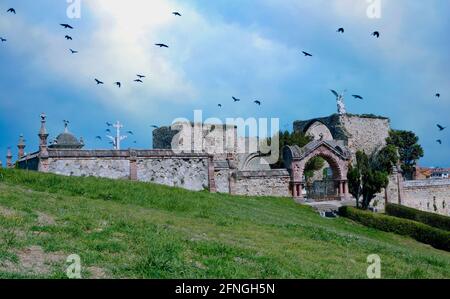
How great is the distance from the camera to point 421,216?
31188 millimetres

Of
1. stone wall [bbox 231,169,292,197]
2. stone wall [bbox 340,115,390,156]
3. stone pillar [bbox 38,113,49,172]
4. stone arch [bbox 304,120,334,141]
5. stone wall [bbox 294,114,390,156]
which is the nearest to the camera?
stone pillar [bbox 38,113,49,172]

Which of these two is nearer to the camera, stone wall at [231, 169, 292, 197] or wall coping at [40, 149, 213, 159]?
wall coping at [40, 149, 213, 159]

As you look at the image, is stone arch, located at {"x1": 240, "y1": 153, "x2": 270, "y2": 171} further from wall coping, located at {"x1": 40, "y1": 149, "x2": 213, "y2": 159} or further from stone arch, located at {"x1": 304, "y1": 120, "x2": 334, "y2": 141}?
wall coping, located at {"x1": 40, "y1": 149, "x2": 213, "y2": 159}

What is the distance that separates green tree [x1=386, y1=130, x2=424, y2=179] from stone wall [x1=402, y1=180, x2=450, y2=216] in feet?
51.7

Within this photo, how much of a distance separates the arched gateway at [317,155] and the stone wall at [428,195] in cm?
918

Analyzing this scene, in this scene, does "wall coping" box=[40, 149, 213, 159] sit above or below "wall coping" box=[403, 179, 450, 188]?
above

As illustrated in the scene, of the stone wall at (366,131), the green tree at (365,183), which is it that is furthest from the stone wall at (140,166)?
the stone wall at (366,131)

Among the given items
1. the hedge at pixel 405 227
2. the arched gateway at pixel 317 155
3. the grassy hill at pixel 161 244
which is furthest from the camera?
the arched gateway at pixel 317 155

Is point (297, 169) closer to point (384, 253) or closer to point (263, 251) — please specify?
point (384, 253)

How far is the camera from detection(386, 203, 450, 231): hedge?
97.0 feet

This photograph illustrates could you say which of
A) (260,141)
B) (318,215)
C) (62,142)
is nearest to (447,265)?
(318,215)

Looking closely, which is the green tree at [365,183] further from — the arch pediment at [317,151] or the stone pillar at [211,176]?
the stone pillar at [211,176]

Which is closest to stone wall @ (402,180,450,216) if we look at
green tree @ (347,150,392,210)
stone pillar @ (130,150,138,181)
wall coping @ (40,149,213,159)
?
green tree @ (347,150,392,210)

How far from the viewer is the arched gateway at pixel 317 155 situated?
117ft
